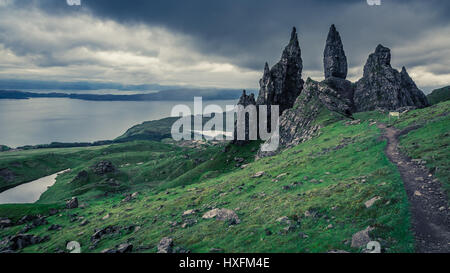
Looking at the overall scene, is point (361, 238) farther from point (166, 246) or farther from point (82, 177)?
point (82, 177)

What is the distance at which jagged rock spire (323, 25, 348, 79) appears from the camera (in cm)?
15225

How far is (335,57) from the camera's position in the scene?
6004 inches

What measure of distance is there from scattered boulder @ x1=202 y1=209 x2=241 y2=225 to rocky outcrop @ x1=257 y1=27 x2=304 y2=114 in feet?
350

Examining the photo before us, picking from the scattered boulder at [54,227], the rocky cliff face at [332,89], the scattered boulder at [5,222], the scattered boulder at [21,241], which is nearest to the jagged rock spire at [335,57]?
the rocky cliff face at [332,89]

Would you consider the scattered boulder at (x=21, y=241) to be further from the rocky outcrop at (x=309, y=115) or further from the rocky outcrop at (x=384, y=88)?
the rocky outcrop at (x=384, y=88)

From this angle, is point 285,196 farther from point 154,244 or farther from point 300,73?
point 300,73

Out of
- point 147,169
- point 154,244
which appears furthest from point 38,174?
point 154,244

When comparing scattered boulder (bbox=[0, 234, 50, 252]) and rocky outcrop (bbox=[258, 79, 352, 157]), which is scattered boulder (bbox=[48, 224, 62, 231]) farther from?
rocky outcrop (bbox=[258, 79, 352, 157])

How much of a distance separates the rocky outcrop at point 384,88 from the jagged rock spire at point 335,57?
56.1 ft

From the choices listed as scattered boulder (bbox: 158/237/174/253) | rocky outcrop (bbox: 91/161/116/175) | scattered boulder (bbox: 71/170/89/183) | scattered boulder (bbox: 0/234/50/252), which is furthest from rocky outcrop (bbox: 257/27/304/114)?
scattered boulder (bbox: 71/170/89/183)

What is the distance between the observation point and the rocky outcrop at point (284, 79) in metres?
138

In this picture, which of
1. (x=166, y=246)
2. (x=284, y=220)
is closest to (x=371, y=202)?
(x=284, y=220)
